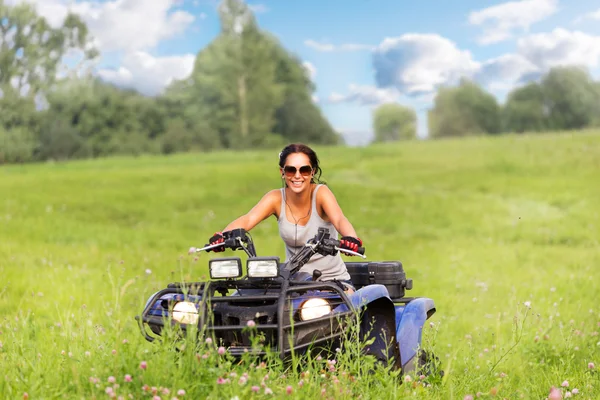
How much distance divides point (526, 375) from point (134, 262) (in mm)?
7974

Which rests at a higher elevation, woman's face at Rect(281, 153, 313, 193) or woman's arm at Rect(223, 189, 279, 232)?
woman's face at Rect(281, 153, 313, 193)

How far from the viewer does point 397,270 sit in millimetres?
6867

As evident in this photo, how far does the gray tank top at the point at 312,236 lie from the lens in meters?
6.17

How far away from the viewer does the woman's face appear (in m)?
6.16

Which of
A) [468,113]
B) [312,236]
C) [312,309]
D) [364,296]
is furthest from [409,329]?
[468,113]

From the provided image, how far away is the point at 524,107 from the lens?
89.6 m

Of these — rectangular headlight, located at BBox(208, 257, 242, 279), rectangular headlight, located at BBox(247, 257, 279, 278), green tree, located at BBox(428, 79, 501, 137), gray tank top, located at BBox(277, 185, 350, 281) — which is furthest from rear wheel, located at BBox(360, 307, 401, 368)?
green tree, located at BBox(428, 79, 501, 137)

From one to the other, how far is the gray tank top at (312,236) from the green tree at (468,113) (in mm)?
90663

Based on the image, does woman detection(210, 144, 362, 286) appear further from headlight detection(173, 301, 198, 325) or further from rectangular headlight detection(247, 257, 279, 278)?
rectangular headlight detection(247, 257, 279, 278)

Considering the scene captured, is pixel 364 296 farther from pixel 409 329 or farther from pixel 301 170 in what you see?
pixel 301 170

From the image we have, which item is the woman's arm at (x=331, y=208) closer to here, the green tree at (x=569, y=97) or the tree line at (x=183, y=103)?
the tree line at (x=183, y=103)

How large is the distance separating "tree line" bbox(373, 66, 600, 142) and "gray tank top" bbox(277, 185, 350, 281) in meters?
74.7

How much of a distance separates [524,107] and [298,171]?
87.6 meters

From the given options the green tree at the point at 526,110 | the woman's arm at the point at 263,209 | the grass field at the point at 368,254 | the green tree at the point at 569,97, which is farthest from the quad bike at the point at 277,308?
the green tree at the point at 526,110
